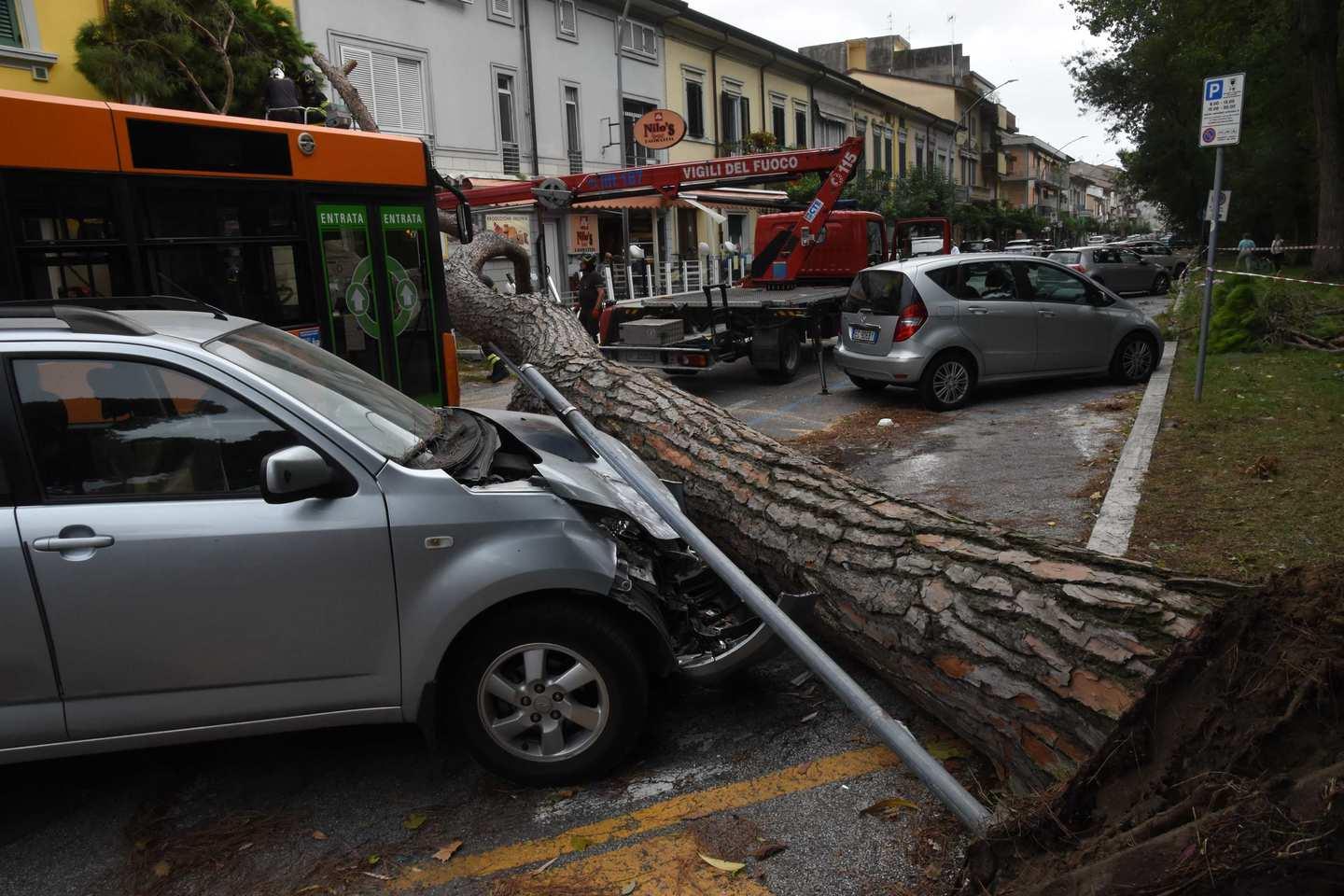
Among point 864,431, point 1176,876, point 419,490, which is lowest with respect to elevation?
point 864,431

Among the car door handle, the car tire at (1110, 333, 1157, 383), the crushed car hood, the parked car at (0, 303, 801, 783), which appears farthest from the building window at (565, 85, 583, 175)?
the car door handle

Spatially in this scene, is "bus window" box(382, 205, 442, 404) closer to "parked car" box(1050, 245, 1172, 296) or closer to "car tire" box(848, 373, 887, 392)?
"car tire" box(848, 373, 887, 392)

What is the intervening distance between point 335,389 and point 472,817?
1646 millimetres

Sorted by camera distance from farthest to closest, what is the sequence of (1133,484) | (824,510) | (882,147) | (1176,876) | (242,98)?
(882,147), (242,98), (1133,484), (824,510), (1176,876)

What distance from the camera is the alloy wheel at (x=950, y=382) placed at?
33.7 ft

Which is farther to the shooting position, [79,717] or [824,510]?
[824,510]

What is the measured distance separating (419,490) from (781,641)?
1.31m

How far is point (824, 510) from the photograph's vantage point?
4062 millimetres

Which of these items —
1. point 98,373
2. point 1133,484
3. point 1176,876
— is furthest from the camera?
point 1133,484

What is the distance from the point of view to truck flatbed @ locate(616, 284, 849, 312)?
12.7 metres

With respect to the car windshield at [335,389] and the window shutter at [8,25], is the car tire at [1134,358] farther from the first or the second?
the window shutter at [8,25]

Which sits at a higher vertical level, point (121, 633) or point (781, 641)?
point (121, 633)

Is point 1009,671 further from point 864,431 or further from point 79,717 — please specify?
point 864,431

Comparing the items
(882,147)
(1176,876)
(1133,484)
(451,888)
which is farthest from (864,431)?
(882,147)
